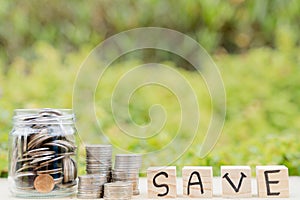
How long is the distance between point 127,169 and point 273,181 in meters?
0.27

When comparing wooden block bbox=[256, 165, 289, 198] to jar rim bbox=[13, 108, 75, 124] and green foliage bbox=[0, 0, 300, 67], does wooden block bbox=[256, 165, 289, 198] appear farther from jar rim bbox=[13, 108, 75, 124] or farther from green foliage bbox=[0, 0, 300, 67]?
green foliage bbox=[0, 0, 300, 67]

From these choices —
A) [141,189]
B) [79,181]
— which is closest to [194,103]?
[141,189]

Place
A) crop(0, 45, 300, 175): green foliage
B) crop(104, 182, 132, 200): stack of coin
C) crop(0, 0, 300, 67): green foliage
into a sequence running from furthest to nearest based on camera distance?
1. crop(0, 0, 300, 67): green foliage
2. crop(0, 45, 300, 175): green foliage
3. crop(104, 182, 132, 200): stack of coin

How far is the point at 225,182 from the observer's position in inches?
39.0

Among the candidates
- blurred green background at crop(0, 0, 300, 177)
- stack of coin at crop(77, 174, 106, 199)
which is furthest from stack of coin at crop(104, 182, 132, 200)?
blurred green background at crop(0, 0, 300, 177)

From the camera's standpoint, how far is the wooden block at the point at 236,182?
987 millimetres

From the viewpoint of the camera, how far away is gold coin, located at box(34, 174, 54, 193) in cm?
99

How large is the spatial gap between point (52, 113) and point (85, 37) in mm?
1083

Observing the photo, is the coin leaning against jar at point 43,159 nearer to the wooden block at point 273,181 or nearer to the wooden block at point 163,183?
the wooden block at point 163,183

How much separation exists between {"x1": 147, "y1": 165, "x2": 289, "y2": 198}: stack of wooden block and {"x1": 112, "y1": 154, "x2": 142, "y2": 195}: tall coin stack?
1.4 inches

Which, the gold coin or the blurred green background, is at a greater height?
the blurred green background

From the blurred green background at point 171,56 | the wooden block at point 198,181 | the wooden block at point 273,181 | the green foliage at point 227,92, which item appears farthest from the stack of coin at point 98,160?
the blurred green background at point 171,56

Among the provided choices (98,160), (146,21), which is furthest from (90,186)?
(146,21)

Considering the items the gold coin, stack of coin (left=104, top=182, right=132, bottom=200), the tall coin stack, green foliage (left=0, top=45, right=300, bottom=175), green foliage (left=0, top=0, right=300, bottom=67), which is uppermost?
green foliage (left=0, top=0, right=300, bottom=67)
